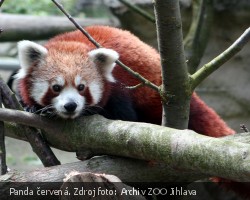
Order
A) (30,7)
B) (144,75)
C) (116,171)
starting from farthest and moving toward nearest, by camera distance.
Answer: (30,7) → (144,75) → (116,171)

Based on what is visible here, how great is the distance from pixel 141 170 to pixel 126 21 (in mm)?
3629

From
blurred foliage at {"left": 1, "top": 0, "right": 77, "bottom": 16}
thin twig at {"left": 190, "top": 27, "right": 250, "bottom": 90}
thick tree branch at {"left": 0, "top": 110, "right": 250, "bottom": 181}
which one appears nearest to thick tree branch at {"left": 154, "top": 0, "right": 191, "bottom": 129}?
thin twig at {"left": 190, "top": 27, "right": 250, "bottom": 90}

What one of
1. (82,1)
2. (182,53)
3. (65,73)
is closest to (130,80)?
(65,73)

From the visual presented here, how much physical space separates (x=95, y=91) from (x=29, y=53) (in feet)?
1.61

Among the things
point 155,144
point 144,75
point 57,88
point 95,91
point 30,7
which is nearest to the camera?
point 155,144

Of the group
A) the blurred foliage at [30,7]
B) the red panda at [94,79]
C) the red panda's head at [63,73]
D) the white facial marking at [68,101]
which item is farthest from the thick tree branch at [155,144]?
the blurred foliage at [30,7]

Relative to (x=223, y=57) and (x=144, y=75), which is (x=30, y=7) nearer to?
(x=144, y=75)

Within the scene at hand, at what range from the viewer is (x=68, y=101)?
3.03 metres

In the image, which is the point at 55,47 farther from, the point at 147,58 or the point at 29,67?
the point at 147,58

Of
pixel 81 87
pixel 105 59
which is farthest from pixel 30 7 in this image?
pixel 81 87

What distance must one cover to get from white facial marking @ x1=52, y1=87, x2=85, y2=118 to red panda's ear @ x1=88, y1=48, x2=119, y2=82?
315 mm

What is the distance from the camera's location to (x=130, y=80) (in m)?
3.55

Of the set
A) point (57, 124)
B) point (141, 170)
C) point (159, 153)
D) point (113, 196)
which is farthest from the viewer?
point (57, 124)

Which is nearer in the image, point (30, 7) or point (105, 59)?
point (105, 59)
